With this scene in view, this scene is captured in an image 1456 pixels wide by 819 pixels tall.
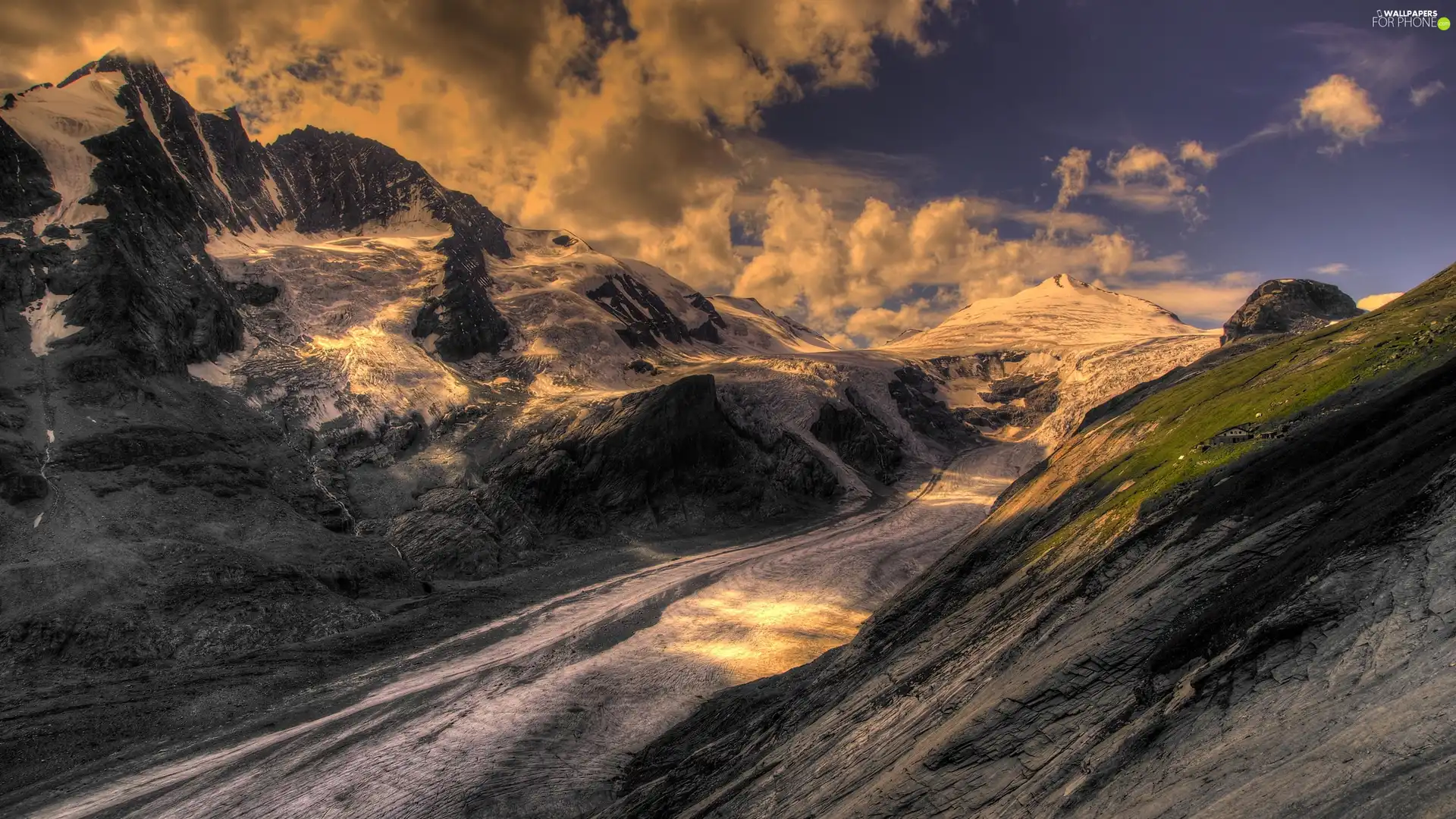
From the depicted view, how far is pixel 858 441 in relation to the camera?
121750mm

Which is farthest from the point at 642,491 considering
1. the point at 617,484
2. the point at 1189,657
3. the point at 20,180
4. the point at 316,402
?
the point at 20,180

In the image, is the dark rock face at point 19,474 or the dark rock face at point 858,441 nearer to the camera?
the dark rock face at point 19,474

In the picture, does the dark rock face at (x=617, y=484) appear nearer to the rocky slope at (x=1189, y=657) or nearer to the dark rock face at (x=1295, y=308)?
the rocky slope at (x=1189, y=657)

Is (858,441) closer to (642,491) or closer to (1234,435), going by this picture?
(642,491)

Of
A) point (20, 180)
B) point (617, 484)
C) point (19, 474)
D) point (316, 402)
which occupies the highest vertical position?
point (20, 180)

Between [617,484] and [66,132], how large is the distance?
286 ft

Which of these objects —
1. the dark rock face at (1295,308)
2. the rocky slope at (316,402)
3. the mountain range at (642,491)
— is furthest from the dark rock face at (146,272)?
the dark rock face at (1295,308)

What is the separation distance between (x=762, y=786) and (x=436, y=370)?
10029cm

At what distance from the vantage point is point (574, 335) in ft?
444

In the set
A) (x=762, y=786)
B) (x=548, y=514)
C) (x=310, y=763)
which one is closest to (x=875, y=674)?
(x=762, y=786)

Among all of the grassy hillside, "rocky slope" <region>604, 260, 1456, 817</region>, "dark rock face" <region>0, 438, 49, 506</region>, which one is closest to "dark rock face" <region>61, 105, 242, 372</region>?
"dark rock face" <region>0, 438, 49, 506</region>

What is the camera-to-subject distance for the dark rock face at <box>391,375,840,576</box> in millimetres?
73312

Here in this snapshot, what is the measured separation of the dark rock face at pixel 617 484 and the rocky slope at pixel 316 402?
0.35 metres

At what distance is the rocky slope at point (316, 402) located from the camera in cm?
5184
